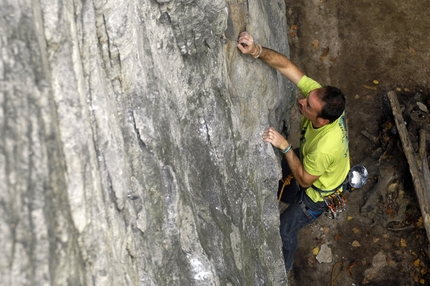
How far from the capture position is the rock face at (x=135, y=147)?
211 cm

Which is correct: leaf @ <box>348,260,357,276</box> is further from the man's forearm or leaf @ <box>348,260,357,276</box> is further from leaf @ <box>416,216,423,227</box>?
the man's forearm

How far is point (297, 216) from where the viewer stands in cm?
589

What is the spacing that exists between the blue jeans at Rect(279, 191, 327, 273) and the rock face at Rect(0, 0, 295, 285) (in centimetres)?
80

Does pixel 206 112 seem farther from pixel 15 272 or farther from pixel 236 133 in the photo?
pixel 15 272

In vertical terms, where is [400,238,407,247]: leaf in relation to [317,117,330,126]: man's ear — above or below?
below

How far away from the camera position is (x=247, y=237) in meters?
4.59

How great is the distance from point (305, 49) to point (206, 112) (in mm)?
4803

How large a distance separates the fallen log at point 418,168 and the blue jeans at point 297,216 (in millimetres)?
1692

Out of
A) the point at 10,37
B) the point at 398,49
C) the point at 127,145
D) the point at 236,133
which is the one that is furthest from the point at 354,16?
the point at 10,37

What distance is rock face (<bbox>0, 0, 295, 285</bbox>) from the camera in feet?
6.91

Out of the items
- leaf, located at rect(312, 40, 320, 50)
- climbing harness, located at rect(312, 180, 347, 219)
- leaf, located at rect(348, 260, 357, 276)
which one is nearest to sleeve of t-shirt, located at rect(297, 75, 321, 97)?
climbing harness, located at rect(312, 180, 347, 219)

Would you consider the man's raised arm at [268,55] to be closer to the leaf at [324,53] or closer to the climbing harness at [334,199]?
the climbing harness at [334,199]

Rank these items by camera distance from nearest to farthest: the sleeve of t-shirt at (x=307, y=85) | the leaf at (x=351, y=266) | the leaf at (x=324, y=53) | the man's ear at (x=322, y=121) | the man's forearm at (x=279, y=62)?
the man's ear at (x=322, y=121), the man's forearm at (x=279, y=62), the sleeve of t-shirt at (x=307, y=85), the leaf at (x=351, y=266), the leaf at (x=324, y=53)

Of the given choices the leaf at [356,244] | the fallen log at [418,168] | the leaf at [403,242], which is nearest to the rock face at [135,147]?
the leaf at [356,244]
